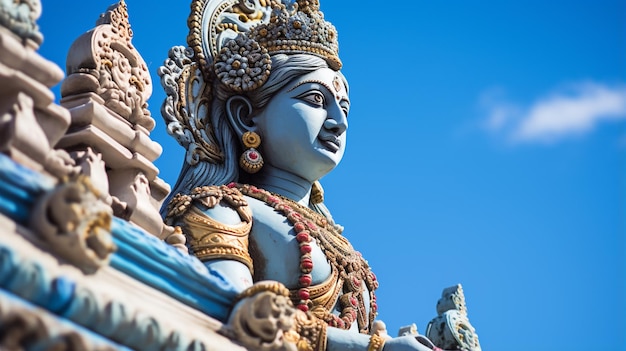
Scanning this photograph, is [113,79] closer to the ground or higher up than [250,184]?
closer to the ground

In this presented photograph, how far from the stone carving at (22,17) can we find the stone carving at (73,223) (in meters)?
0.64

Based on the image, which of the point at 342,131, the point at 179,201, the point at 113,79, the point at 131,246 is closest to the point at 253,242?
the point at 179,201

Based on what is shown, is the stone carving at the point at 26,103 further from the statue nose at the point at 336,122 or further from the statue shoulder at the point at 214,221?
the statue nose at the point at 336,122

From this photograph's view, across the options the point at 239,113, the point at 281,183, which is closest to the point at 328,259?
the point at 281,183

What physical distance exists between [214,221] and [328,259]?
82 centimetres

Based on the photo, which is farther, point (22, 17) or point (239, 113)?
point (239, 113)

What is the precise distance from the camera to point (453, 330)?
684cm

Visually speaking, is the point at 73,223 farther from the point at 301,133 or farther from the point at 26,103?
the point at 301,133

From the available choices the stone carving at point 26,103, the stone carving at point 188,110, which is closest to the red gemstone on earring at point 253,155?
the stone carving at point 188,110

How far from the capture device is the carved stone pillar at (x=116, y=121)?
4.73 metres

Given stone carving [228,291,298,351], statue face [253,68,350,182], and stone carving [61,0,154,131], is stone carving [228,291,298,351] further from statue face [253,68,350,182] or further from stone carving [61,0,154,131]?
statue face [253,68,350,182]

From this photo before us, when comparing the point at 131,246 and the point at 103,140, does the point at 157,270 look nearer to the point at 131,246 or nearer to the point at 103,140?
the point at 131,246

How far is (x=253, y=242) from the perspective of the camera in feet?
20.9

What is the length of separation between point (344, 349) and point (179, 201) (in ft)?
5.14
